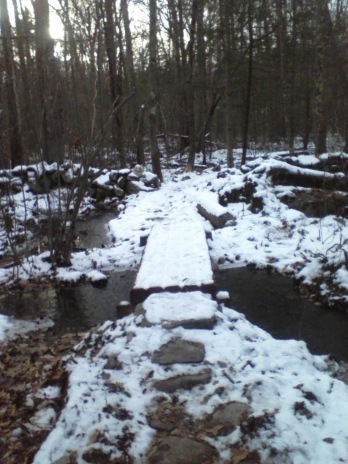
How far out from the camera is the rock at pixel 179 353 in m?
3.70

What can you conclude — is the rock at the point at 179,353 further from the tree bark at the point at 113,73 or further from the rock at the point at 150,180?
the tree bark at the point at 113,73

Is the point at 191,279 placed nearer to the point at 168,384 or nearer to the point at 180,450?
the point at 168,384

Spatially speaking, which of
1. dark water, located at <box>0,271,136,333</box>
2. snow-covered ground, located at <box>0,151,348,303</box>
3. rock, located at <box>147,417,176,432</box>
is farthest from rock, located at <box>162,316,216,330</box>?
snow-covered ground, located at <box>0,151,348,303</box>

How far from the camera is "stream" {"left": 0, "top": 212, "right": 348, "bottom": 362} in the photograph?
5031mm

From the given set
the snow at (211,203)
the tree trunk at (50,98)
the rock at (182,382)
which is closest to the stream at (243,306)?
the rock at (182,382)

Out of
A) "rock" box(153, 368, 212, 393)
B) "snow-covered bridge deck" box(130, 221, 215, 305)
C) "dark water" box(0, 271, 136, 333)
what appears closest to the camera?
"rock" box(153, 368, 212, 393)

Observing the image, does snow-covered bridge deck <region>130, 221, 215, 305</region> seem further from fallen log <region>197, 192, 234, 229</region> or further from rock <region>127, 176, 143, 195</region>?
rock <region>127, 176, 143, 195</region>

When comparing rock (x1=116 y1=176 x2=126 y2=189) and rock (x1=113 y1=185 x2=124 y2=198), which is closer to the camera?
rock (x1=113 y1=185 x2=124 y2=198)

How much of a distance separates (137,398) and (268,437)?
40.5 inches

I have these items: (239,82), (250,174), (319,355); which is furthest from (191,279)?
(239,82)

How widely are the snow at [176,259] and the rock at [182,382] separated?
5.56ft

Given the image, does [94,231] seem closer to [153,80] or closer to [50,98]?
[50,98]

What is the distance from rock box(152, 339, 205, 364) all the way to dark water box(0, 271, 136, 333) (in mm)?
1930

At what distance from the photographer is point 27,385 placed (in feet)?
12.8
